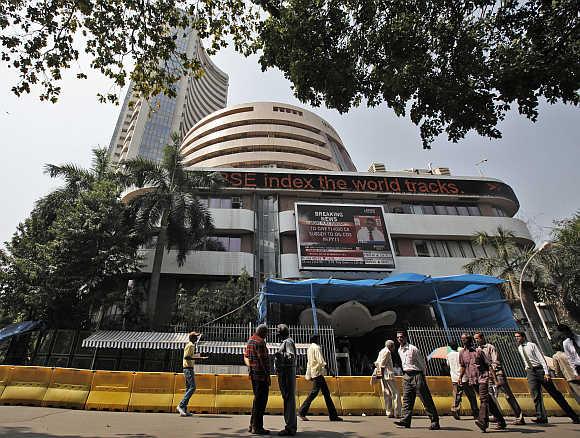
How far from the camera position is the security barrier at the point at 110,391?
24.8ft

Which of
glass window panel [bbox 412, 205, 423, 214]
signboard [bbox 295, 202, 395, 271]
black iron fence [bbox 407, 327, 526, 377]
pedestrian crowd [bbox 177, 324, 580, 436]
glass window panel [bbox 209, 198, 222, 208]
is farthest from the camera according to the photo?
glass window panel [bbox 412, 205, 423, 214]

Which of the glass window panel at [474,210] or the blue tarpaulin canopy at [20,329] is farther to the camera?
the glass window panel at [474,210]

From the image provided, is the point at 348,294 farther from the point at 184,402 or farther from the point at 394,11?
the point at 394,11

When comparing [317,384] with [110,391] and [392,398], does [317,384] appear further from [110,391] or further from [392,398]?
[110,391]

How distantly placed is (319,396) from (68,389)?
578 centimetres

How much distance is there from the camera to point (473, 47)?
259 inches

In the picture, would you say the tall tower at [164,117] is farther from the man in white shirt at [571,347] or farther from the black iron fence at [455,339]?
the man in white shirt at [571,347]

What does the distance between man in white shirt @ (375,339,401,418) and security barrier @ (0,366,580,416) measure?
821mm

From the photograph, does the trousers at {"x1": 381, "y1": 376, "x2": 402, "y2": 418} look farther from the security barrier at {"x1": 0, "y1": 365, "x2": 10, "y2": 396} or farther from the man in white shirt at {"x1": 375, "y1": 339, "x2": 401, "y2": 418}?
the security barrier at {"x1": 0, "y1": 365, "x2": 10, "y2": 396}

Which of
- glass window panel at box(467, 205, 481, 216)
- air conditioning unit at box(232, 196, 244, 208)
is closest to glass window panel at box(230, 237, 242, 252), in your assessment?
air conditioning unit at box(232, 196, 244, 208)

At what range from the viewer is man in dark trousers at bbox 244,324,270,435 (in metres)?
4.50

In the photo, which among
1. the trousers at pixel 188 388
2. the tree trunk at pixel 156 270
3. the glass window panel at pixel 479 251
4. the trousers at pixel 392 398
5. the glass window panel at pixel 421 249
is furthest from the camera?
the glass window panel at pixel 421 249

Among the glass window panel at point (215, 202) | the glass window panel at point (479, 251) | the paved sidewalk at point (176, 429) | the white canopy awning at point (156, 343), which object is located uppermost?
the glass window panel at point (215, 202)

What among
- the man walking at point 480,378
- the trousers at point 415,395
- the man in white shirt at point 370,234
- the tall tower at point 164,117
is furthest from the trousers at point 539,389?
the tall tower at point 164,117
